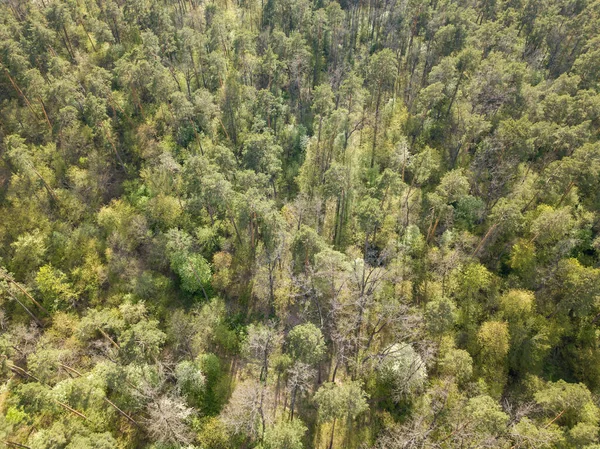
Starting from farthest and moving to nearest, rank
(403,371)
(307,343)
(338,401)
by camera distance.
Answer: (403,371) < (307,343) < (338,401)

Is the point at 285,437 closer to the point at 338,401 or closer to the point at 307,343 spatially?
the point at 338,401

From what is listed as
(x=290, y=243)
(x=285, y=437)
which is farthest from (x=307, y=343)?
(x=290, y=243)

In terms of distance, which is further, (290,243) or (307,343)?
(290,243)

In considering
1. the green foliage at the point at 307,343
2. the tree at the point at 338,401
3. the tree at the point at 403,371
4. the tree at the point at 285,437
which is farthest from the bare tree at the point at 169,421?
the tree at the point at 403,371

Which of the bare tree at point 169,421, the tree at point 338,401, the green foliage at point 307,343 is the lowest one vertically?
the bare tree at point 169,421

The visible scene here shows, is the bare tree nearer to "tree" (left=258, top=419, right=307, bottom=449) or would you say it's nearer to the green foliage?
"tree" (left=258, top=419, right=307, bottom=449)

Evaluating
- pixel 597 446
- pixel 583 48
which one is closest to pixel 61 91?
pixel 597 446

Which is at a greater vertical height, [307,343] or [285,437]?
[307,343]

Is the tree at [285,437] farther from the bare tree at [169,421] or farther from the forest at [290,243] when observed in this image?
the bare tree at [169,421]
